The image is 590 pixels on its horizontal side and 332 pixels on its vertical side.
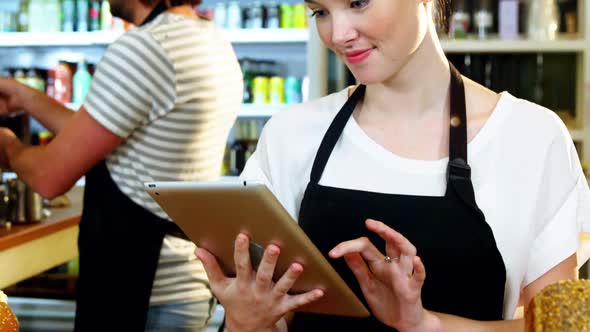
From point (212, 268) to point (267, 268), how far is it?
0.11 meters

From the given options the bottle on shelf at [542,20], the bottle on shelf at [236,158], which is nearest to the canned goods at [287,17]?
the bottle on shelf at [236,158]

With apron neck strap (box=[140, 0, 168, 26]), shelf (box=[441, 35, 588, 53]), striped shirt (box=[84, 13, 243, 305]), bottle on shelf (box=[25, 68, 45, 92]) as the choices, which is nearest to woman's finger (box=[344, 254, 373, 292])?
striped shirt (box=[84, 13, 243, 305])

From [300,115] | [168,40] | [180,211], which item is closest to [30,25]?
[168,40]

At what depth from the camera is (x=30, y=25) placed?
15.0 feet

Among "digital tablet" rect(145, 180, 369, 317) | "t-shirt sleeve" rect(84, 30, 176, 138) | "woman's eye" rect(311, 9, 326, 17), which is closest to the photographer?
"digital tablet" rect(145, 180, 369, 317)

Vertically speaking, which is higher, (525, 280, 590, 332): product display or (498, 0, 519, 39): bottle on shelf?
(498, 0, 519, 39): bottle on shelf

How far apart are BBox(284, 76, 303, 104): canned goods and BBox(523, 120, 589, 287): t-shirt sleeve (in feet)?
9.79

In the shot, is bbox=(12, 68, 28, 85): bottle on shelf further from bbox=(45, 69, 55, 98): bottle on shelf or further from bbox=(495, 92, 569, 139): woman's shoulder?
bbox=(495, 92, 569, 139): woman's shoulder

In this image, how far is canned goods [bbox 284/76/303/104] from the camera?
4.36 m

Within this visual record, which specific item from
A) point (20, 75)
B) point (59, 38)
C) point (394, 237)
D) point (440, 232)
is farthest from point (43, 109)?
point (20, 75)

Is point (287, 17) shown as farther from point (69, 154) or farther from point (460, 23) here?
point (69, 154)

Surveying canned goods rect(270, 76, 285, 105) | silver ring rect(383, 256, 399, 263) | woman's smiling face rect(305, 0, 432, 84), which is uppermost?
woman's smiling face rect(305, 0, 432, 84)

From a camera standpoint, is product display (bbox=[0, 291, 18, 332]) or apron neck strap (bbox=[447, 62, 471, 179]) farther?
apron neck strap (bbox=[447, 62, 471, 179])

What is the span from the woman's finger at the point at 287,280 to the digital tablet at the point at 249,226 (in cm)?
1
